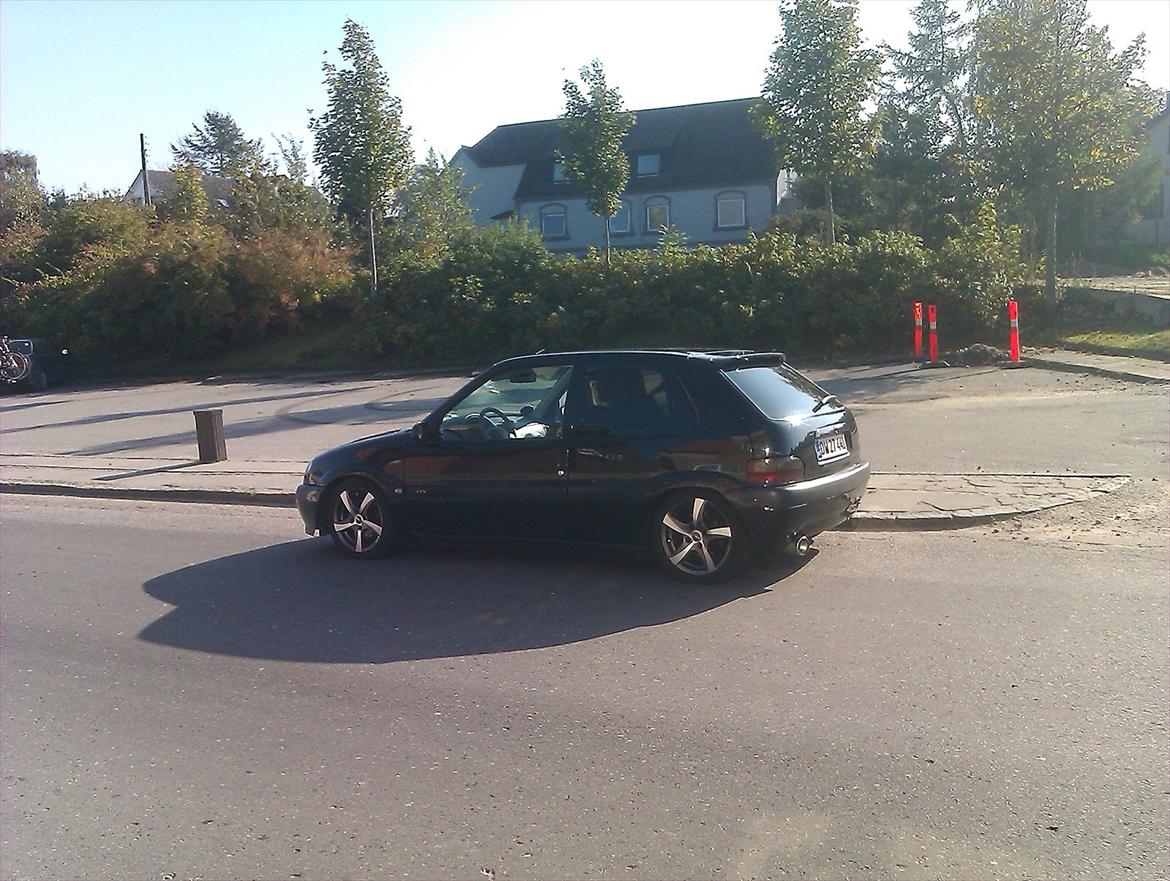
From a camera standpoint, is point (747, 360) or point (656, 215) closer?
point (747, 360)

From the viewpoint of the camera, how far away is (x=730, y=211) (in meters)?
49.0

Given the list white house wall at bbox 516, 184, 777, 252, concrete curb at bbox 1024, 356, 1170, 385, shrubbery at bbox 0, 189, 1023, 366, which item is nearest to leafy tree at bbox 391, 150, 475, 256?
shrubbery at bbox 0, 189, 1023, 366

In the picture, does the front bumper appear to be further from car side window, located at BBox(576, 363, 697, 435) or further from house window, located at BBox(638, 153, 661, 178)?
house window, located at BBox(638, 153, 661, 178)

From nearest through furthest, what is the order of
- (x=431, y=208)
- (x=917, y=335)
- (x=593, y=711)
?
(x=593, y=711), (x=917, y=335), (x=431, y=208)

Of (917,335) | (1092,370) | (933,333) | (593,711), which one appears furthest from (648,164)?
(593,711)

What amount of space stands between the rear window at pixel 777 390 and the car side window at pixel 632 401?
43 centimetres

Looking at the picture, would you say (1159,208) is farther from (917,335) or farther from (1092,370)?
(1092,370)

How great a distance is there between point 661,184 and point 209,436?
38.1m

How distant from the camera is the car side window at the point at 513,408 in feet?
26.5

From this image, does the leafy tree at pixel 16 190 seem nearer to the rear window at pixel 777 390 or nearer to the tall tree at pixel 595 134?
the tall tree at pixel 595 134

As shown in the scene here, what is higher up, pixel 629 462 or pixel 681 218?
pixel 681 218

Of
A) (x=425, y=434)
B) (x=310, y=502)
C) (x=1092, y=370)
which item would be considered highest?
(x=425, y=434)

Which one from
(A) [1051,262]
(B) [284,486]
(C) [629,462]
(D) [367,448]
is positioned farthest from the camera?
(A) [1051,262]

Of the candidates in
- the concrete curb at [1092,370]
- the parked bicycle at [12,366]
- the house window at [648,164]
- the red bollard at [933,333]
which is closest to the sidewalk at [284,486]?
the concrete curb at [1092,370]
